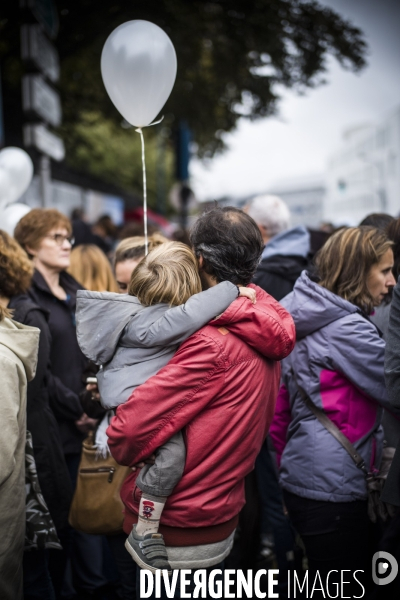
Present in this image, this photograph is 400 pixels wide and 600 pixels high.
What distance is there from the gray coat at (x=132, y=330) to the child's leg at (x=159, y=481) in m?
0.23

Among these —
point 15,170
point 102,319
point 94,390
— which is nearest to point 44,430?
point 94,390

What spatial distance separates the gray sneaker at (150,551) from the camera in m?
1.97

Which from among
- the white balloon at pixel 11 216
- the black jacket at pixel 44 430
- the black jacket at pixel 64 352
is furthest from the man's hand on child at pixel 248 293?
the white balloon at pixel 11 216

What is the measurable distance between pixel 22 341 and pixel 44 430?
2.57ft

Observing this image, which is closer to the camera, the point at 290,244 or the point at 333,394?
the point at 333,394

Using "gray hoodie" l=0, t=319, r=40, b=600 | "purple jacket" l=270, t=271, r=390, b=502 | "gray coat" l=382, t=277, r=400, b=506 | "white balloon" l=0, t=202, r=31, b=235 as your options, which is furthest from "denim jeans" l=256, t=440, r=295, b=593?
"white balloon" l=0, t=202, r=31, b=235

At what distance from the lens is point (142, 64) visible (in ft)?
9.45

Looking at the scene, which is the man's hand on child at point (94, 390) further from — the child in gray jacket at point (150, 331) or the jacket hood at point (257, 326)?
the jacket hood at point (257, 326)

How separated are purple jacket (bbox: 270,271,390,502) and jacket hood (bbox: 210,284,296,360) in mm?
504

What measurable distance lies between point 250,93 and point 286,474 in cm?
1249

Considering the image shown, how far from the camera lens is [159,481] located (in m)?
1.99

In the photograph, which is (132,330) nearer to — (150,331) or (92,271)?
(150,331)

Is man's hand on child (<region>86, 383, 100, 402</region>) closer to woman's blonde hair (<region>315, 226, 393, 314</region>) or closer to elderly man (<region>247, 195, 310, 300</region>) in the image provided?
woman's blonde hair (<region>315, 226, 393, 314</region>)

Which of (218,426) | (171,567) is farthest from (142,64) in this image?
(171,567)
